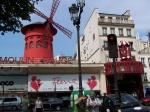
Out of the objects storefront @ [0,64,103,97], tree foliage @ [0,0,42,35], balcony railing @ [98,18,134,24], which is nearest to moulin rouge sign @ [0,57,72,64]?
storefront @ [0,64,103,97]

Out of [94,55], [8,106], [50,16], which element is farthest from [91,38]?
[8,106]

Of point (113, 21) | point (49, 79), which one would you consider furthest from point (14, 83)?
point (113, 21)

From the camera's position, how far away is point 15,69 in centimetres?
2986

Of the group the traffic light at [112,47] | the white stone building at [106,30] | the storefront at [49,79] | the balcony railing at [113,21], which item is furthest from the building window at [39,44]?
the traffic light at [112,47]

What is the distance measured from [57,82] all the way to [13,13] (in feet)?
71.8

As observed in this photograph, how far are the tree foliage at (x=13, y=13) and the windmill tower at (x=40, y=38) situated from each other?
76.9ft

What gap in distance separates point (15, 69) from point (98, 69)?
936 cm

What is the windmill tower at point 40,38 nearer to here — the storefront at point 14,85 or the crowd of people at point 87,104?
the storefront at point 14,85

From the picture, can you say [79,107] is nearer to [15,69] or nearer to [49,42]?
[15,69]

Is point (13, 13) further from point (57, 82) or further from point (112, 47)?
point (57, 82)

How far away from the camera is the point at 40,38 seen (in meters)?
34.6

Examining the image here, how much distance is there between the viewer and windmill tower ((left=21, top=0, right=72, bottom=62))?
33.9 meters

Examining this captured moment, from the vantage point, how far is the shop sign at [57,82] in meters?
30.6

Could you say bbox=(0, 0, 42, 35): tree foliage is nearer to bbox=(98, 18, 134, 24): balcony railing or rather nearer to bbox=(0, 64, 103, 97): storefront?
bbox=(0, 64, 103, 97): storefront
